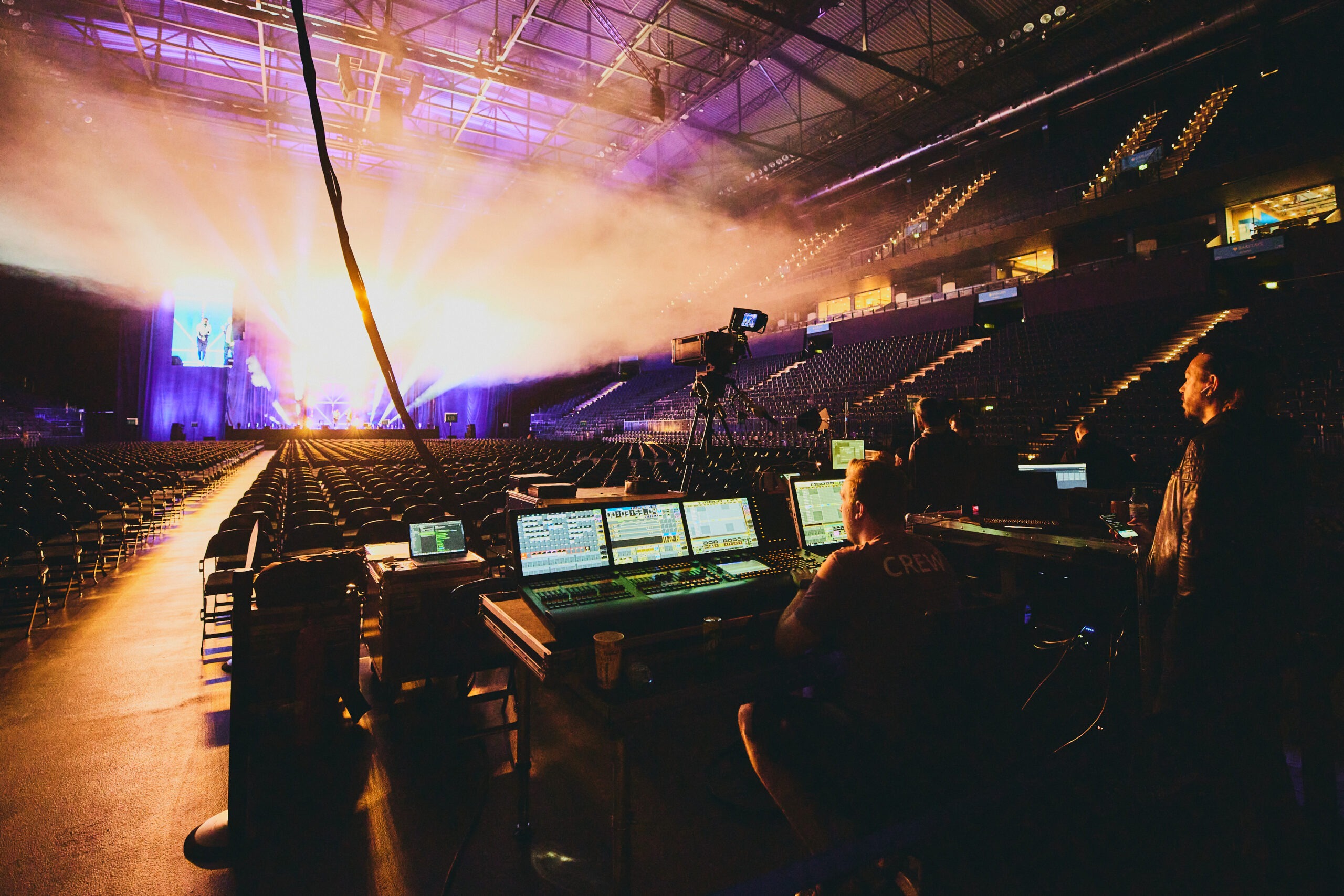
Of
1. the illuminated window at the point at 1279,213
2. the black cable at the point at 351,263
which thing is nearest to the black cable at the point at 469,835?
the black cable at the point at 351,263

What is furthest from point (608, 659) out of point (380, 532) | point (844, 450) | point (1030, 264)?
point (1030, 264)

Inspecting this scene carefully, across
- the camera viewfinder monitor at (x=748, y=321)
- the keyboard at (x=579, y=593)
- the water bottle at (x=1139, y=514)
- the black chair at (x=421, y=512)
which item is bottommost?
the black chair at (x=421, y=512)

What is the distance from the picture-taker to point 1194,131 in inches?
559

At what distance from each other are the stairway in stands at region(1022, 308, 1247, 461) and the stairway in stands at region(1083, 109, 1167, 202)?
451cm

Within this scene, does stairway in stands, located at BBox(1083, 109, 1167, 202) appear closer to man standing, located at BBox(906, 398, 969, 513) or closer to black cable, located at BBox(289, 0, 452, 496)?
man standing, located at BBox(906, 398, 969, 513)

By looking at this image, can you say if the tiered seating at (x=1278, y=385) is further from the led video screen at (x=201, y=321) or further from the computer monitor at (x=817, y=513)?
the led video screen at (x=201, y=321)

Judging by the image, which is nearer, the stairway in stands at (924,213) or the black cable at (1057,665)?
the black cable at (1057,665)

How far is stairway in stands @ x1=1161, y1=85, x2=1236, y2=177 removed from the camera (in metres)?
14.0

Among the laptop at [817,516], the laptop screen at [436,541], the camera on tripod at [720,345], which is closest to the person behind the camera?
the laptop at [817,516]

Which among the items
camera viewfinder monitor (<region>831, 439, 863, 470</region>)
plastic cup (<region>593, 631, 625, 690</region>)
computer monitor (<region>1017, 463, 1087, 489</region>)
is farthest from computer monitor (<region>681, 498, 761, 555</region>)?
camera viewfinder monitor (<region>831, 439, 863, 470</region>)

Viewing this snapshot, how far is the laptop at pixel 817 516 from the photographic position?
2.63 metres

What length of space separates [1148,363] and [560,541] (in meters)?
14.3

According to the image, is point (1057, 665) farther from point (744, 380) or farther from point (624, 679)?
point (744, 380)

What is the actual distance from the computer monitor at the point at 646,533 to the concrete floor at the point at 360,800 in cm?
91
